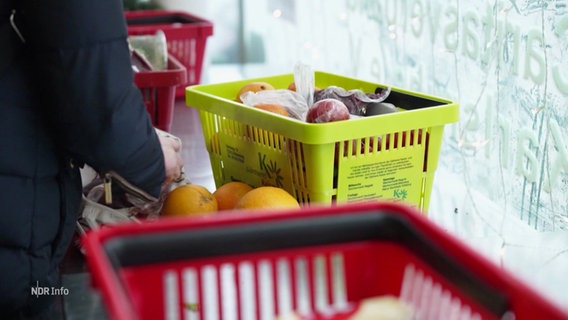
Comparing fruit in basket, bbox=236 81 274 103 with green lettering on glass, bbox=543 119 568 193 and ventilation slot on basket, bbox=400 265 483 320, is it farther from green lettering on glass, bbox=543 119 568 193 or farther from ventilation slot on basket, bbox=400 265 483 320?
ventilation slot on basket, bbox=400 265 483 320

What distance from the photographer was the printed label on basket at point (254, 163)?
1.08 meters

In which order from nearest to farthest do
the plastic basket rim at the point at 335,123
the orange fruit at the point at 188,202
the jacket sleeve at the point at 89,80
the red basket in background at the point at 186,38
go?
the jacket sleeve at the point at 89,80, the plastic basket rim at the point at 335,123, the orange fruit at the point at 188,202, the red basket in background at the point at 186,38

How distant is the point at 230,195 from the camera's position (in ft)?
3.72

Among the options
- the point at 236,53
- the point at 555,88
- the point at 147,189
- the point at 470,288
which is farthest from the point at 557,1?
the point at 236,53

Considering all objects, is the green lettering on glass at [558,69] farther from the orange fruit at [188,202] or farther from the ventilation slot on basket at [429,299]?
the ventilation slot on basket at [429,299]

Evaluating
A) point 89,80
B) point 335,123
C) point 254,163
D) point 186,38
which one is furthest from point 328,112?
point 186,38

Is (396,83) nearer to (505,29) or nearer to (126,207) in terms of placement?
(505,29)

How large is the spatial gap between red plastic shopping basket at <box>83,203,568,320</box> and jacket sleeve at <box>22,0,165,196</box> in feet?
1.28

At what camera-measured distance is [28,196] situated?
3.12 feet

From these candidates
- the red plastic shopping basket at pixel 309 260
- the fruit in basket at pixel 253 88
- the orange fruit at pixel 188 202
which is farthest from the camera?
the fruit in basket at pixel 253 88

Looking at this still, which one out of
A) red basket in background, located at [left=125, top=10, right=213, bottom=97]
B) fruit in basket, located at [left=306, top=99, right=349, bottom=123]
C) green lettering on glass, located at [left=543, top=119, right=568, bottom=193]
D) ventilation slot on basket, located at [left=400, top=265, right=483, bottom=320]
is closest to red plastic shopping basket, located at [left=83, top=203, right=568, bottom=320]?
ventilation slot on basket, located at [left=400, top=265, right=483, bottom=320]

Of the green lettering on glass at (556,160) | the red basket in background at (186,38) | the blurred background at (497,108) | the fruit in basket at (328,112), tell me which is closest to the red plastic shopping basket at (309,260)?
the blurred background at (497,108)

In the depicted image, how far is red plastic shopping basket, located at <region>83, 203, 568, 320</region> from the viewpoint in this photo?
1.61 feet

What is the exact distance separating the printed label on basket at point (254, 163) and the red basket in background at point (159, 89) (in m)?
0.52
